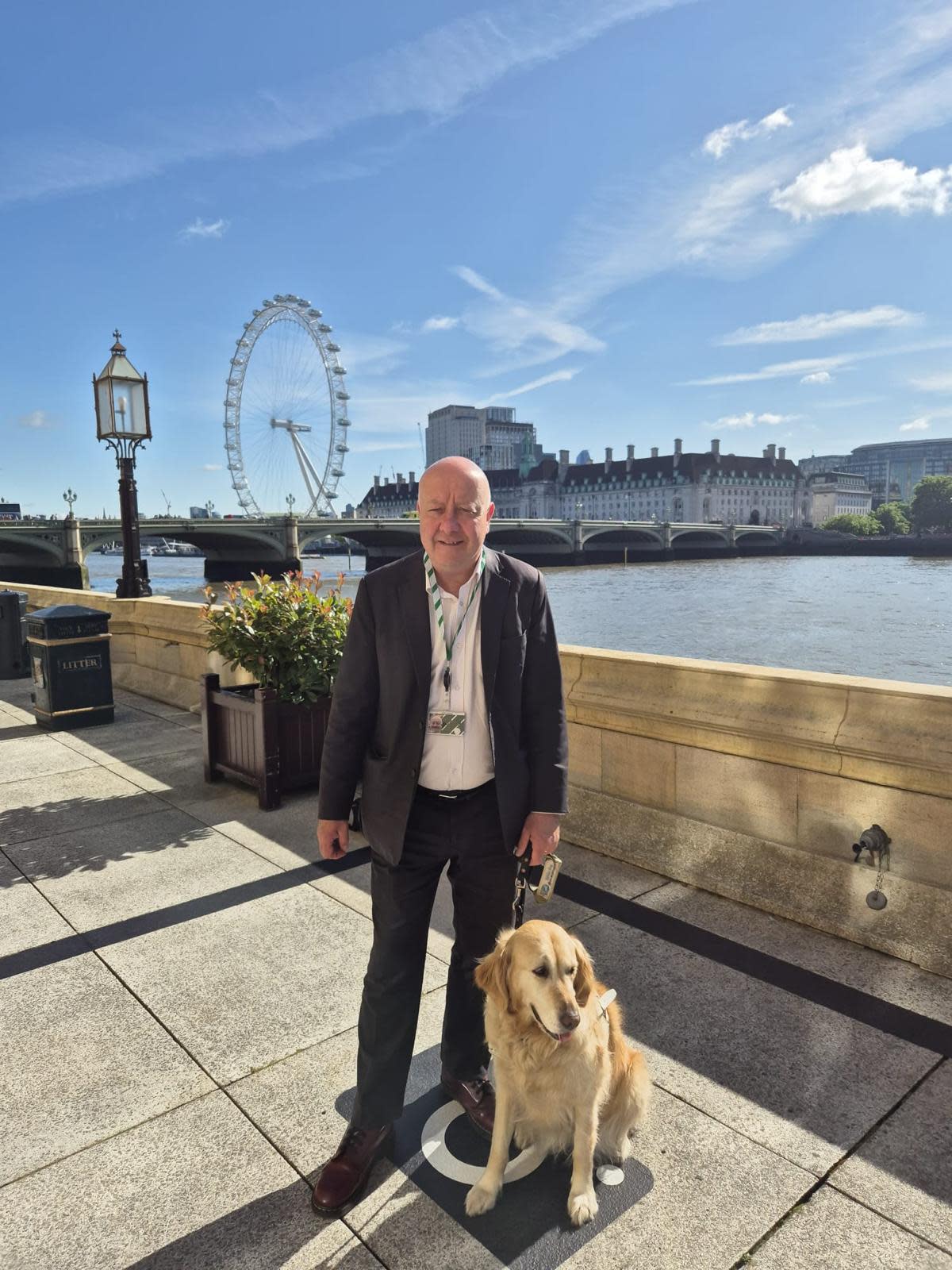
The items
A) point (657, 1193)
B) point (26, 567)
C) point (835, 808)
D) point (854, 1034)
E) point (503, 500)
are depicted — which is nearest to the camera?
point (657, 1193)

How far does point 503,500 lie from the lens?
583 ft

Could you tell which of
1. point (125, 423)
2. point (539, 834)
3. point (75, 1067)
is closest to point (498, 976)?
point (539, 834)

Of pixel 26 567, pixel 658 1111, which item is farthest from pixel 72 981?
pixel 26 567

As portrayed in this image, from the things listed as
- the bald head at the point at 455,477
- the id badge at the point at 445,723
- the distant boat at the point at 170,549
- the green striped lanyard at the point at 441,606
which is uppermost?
the bald head at the point at 455,477

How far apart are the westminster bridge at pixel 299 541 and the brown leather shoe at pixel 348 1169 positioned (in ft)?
124

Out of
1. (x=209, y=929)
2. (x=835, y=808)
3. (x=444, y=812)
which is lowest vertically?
(x=209, y=929)

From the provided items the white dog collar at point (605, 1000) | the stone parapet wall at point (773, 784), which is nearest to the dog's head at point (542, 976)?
the white dog collar at point (605, 1000)

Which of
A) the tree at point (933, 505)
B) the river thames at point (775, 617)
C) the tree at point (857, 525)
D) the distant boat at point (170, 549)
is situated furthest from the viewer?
the tree at point (857, 525)

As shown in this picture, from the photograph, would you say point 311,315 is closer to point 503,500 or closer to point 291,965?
point 291,965

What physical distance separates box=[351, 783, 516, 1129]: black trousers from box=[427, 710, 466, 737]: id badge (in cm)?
21

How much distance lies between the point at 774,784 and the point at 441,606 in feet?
8.23

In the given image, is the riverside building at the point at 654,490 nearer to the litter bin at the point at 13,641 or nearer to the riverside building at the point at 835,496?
the riverside building at the point at 835,496

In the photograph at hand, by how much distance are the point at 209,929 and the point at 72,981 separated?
651 mm

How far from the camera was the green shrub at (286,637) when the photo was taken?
6.31 metres
